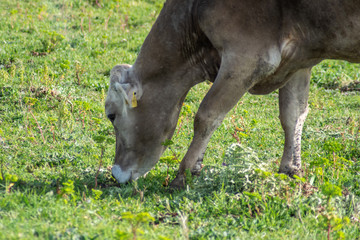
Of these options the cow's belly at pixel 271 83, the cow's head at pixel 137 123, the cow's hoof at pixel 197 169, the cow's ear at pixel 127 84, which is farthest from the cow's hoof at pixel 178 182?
the cow's belly at pixel 271 83

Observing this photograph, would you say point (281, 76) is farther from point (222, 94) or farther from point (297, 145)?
point (297, 145)

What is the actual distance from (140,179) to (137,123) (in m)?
0.53

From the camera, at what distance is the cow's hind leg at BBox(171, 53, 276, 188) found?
15.7 ft

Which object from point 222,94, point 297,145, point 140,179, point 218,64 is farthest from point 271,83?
point 140,179

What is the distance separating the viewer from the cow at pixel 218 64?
474cm

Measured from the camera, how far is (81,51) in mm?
9461

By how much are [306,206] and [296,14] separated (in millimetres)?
1604

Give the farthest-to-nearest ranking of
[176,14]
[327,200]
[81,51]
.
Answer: [81,51], [176,14], [327,200]

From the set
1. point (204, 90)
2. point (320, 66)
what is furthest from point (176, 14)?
point (320, 66)

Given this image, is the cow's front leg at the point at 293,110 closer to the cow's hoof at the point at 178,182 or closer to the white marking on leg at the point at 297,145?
the white marking on leg at the point at 297,145

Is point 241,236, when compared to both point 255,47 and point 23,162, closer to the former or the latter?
point 255,47

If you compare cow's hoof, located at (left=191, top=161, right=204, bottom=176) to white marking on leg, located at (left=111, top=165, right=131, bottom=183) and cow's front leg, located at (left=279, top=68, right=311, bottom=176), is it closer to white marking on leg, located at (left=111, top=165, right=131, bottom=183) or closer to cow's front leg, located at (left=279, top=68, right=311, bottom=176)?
white marking on leg, located at (left=111, top=165, right=131, bottom=183)

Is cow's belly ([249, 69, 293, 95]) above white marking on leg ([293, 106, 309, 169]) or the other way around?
above

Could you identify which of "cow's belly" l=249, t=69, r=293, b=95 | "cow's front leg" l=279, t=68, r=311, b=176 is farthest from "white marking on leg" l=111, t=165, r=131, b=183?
"cow's front leg" l=279, t=68, r=311, b=176
